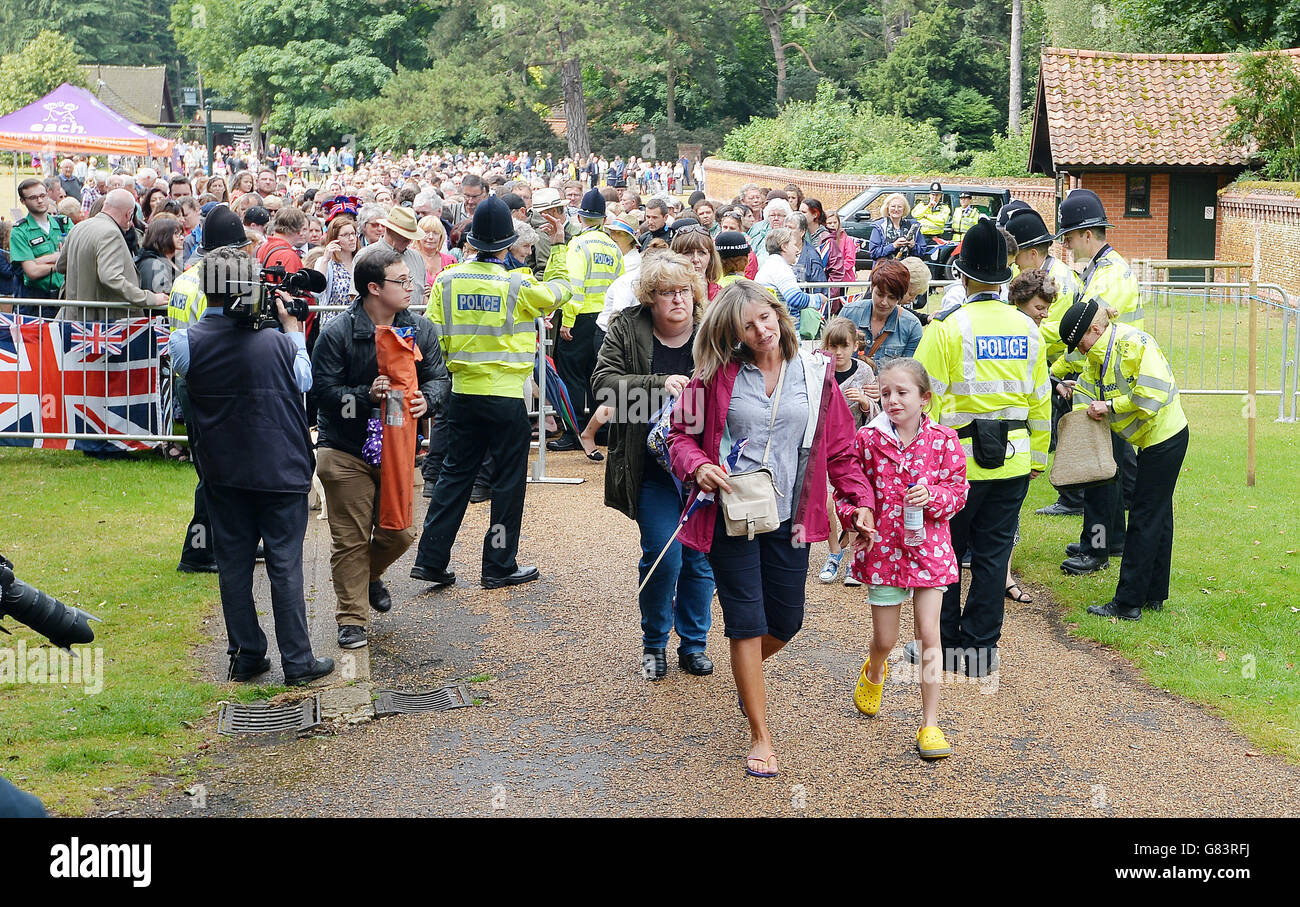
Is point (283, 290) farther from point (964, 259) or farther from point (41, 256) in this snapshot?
point (41, 256)

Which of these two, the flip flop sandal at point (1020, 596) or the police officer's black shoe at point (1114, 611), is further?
the flip flop sandal at point (1020, 596)

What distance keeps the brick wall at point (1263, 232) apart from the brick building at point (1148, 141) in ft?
2.66

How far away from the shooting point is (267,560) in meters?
6.63

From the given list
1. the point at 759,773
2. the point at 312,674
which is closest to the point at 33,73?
the point at 312,674

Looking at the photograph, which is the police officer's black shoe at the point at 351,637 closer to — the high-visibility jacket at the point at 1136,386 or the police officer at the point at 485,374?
the police officer at the point at 485,374

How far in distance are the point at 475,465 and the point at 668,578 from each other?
6.34 ft

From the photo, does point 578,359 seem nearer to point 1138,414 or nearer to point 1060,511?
point 1060,511

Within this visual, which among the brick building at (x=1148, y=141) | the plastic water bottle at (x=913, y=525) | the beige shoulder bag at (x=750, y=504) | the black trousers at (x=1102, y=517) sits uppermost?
the brick building at (x=1148, y=141)

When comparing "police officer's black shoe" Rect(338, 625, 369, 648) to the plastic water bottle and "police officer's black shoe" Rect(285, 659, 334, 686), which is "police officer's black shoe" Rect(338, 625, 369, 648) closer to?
"police officer's black shoe" Rect(285, 659, 334, 686)

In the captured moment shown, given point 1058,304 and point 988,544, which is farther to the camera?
point 1058,304

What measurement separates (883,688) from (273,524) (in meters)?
3.03

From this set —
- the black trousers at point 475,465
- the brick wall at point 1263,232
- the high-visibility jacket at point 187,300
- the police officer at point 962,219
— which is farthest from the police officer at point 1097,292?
the brick wall at point 1263,232

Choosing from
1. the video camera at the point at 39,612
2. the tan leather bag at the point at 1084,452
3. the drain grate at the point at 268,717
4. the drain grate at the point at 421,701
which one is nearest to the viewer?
the video camera at the point at 39,612

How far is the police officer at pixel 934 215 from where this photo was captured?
67.8 feet
